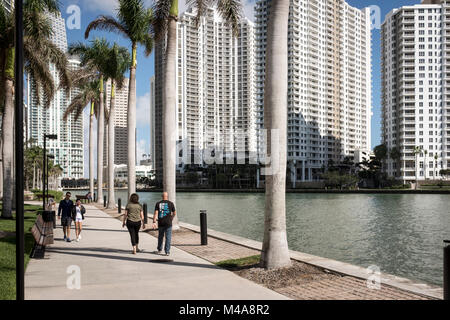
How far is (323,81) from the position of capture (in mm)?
169375

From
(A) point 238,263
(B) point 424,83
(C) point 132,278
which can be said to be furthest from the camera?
(B) point 424,83

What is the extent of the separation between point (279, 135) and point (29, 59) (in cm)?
1720

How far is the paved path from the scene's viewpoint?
24.3 ft

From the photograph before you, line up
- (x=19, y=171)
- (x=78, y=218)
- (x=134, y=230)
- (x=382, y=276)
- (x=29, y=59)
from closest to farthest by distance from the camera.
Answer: (x=19, y=171)
(x=382, y=276)
(x=134, y=230)
(x=78, y=218)
(x=29, y=59)

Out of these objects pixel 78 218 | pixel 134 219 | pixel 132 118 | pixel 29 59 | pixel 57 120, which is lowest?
pixel 78 218

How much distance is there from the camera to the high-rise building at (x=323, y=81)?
15762cm

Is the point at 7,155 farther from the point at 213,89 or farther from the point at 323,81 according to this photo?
the point at 213,89

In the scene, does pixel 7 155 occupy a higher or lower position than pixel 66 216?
higher

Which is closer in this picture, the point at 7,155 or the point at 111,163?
the point at 7,155

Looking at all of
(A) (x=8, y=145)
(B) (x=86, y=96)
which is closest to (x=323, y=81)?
(B) (x=86, y=96)

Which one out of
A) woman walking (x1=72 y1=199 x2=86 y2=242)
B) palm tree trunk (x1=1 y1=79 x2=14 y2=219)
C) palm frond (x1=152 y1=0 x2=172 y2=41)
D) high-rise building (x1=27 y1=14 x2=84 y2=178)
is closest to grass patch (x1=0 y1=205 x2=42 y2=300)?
woman walking (x1=72 y1=199 x2=86 y2=242)

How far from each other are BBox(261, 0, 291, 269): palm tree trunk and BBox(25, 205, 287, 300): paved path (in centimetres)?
122

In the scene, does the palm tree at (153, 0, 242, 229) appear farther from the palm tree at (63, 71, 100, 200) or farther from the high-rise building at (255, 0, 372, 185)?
the high-rise building at (255, 0, 372, 185)

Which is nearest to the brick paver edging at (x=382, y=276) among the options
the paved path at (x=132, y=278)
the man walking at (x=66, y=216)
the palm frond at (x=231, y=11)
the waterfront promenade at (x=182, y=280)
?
the waterfront promenade at (x=182, y=280)
